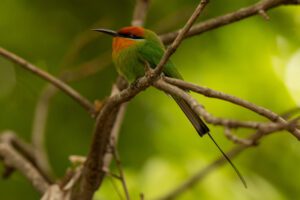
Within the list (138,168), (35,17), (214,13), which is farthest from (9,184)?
(214,13)

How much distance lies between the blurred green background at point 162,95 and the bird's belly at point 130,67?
0.72 m

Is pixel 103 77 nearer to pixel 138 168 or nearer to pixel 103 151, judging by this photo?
pixel 138 168

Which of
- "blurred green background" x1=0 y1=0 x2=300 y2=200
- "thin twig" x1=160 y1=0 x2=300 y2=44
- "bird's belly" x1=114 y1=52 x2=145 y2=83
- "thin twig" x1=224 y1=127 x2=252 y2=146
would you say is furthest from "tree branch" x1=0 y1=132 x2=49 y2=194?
"thin twig" x1=224 y1=127 x2=252 y2=146

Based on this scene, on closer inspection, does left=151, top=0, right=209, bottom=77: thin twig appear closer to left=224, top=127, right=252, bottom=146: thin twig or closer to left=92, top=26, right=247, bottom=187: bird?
left=224, top=127, right=252, bottom=146: thin twig

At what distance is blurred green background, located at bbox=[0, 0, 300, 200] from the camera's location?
125 inches

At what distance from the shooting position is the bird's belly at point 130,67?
2395 millimetres

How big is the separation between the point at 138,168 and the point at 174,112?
35cm

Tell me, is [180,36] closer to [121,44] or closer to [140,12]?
[121,44]

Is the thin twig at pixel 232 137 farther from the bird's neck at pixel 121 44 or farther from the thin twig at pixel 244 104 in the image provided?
the bird's neck at pixel 121 44

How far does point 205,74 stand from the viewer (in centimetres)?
333

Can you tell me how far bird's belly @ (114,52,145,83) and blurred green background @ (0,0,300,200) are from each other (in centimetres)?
72

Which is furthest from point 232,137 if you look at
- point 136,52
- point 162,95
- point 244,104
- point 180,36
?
point 162,95

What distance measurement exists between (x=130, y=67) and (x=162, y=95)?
→ 1009 millimetres

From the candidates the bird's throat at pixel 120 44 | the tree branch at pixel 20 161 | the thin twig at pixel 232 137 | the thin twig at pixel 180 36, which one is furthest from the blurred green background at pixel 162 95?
the thin twig at pixel 232 137
